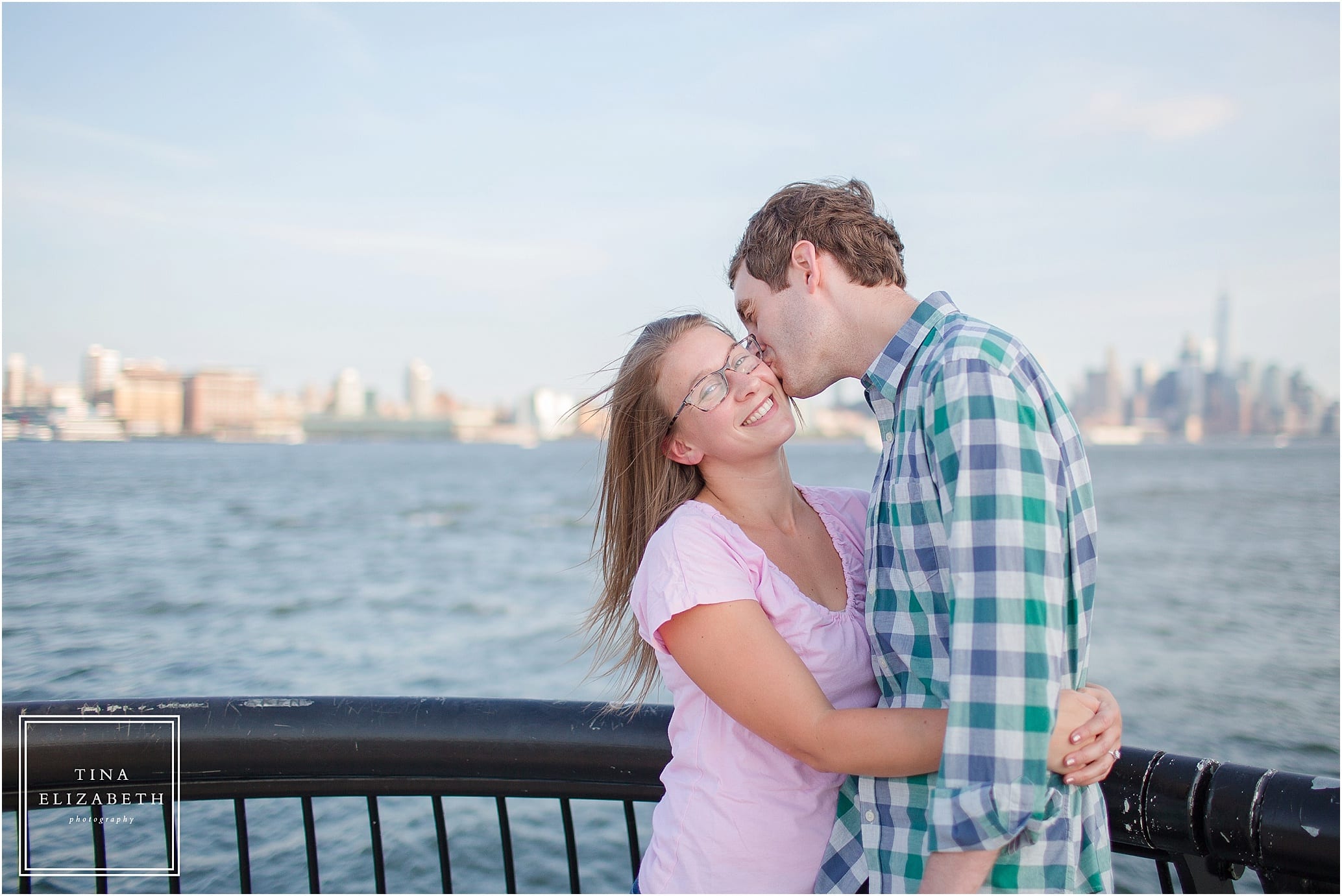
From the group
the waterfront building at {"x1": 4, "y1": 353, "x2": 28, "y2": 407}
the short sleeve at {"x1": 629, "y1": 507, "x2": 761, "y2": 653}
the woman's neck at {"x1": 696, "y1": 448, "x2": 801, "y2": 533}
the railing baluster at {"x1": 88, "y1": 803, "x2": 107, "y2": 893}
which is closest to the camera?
the short sleeve at {"x1": 629, "y1": 507, "x2": 761, "y2": 653}

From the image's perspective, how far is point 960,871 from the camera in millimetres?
1500

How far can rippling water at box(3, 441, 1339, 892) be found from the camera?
863cm

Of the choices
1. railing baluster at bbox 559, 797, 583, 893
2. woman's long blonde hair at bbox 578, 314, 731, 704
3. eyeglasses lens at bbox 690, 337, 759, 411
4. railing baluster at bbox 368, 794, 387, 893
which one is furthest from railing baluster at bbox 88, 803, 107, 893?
eyeglasses lens at bbox 690, 337, 759, 411

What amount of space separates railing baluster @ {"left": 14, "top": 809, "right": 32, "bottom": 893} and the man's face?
1.95 m

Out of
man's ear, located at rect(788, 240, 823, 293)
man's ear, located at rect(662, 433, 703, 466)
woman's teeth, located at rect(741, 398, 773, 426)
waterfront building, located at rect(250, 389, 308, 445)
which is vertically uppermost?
man's ear, located at rect(788, 240, 823, 293)

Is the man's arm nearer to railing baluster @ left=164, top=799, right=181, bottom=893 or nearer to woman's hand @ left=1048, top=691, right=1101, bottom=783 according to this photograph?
woman's hand @ left=1048, top=691, right=1101, bottom=783

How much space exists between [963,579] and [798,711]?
479 mm

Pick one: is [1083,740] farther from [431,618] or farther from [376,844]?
[431,618]

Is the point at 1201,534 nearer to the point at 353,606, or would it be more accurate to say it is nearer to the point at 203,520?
the point at 353,606

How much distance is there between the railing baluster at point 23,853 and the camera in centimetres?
213

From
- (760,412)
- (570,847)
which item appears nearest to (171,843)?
(570,847)

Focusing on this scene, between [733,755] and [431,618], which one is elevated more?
[733,755]

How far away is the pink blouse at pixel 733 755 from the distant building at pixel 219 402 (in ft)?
310

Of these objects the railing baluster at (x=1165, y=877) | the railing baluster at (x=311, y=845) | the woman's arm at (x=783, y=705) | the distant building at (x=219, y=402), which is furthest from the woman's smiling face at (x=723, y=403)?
the distant building at (x=219, y=402)
